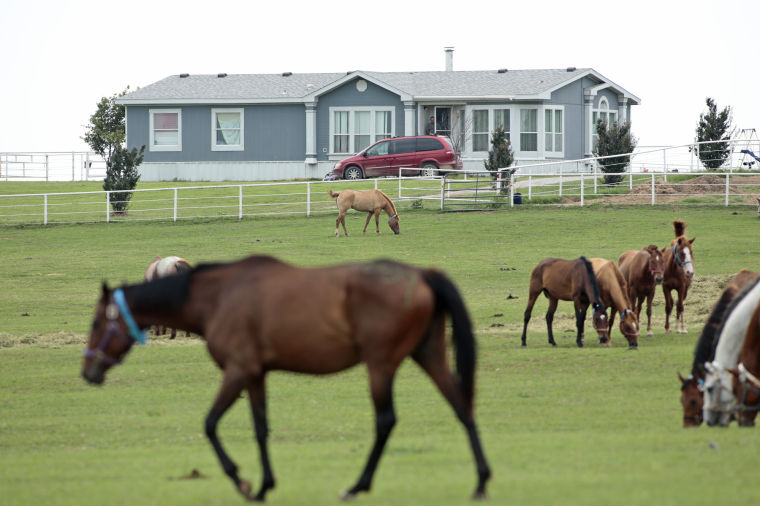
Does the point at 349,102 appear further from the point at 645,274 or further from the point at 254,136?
the point at 645,274

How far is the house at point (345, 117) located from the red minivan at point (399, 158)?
2.99 m

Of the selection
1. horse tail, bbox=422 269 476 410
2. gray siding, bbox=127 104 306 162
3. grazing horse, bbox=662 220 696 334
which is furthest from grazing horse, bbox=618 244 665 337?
gray siding, bbox=127 104 306 162

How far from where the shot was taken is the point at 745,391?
28.3ft

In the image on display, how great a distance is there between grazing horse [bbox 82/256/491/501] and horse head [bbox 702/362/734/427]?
11.2 ft

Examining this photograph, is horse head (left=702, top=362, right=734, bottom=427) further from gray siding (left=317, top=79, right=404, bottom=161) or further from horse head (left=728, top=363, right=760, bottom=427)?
gray siding (left=317, top=79, right=404, bottom=161)

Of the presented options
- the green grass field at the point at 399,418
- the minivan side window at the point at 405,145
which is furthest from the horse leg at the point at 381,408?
the minivan side window at the point at 405,145

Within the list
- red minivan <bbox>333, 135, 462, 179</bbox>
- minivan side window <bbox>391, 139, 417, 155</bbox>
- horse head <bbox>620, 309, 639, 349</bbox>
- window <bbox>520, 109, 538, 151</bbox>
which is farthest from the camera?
window <bbox>520, 109, 538, 151</bbox>

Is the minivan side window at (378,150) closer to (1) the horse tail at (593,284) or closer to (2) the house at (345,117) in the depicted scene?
(2) the house at (345,117)

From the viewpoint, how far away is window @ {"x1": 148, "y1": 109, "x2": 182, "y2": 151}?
1735 inches

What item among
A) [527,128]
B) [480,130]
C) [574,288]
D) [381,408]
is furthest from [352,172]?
[381,408]

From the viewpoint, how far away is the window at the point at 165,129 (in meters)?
44.1

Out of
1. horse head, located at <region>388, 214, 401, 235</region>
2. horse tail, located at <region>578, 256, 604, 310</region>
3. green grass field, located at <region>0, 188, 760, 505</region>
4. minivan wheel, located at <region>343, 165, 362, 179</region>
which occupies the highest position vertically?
minivan wheel, located at <region>343, 165, 362, 179</region>

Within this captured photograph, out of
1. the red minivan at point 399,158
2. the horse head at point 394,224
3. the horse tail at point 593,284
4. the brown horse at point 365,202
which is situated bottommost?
the horse tail at point 593,284

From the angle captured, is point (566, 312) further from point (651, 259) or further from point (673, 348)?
point (673, 348)
